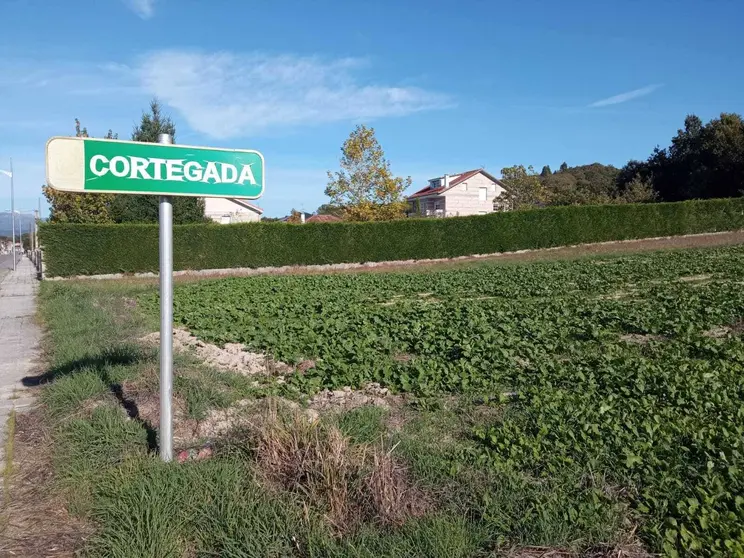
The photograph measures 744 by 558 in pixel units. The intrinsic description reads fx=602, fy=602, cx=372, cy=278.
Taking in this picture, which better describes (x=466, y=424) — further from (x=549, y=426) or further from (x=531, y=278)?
(x=531, y=278)

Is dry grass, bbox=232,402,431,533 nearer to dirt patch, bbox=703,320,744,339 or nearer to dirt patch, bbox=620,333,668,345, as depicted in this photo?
dirt patch, bbox=620,333,668,345

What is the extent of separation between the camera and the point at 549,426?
4.59m

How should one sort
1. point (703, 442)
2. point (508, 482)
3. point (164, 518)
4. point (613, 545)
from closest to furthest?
point (613, 545) → point (164, 518) → point (508, 482) → point (703, 442)

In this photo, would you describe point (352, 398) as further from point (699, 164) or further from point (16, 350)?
point (699, 164)

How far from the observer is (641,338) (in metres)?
8.31

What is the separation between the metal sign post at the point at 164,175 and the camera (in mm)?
3699

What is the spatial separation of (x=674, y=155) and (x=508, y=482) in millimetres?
60140

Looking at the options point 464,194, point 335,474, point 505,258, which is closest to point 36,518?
point 335,474

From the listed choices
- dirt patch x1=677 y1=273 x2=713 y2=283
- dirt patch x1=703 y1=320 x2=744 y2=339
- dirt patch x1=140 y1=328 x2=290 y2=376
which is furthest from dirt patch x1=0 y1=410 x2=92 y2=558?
dirt patch x1=677 y1=273 x2=713 y2=283

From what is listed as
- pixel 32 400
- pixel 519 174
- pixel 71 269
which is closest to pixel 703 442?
pixel 32 400

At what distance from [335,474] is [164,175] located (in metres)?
2.21

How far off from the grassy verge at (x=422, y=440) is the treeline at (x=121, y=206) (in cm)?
2456

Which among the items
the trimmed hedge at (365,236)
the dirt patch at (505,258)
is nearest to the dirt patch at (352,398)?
the dirt patch at (505,258)

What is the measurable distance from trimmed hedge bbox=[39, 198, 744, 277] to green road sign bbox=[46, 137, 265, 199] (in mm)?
25226
